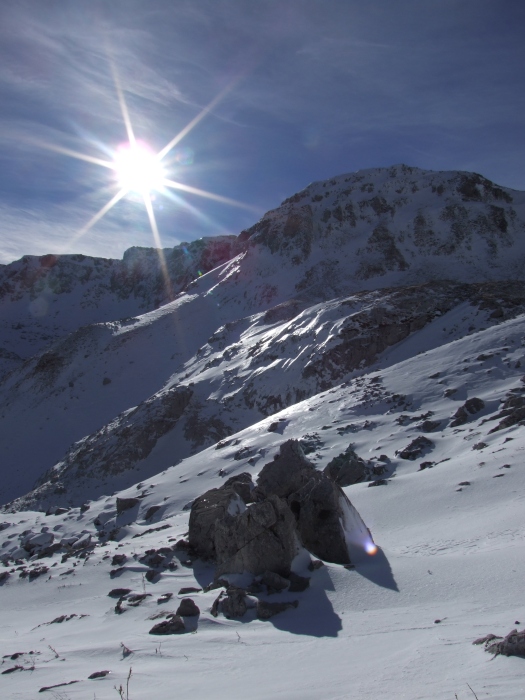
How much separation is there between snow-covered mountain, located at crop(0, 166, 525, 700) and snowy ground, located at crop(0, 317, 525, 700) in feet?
0.13

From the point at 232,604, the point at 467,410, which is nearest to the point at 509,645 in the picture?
the point at 232,604

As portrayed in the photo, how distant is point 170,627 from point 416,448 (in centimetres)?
982

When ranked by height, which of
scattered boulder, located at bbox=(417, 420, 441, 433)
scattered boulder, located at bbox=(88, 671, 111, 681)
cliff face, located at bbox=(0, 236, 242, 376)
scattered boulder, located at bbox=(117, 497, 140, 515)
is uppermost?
cliff face, located at bbox=(0, 236, 242, 376)

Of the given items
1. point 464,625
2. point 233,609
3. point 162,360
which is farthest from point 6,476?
point 464,625

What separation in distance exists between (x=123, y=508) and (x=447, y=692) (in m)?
16.5

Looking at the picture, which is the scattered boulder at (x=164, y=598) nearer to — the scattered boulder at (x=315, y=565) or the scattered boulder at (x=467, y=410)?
the scattered boulder at (x=315, y=565)

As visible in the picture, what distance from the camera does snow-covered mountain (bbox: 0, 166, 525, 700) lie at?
17.2 ft

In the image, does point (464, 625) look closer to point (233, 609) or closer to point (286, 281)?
point (233, 609)

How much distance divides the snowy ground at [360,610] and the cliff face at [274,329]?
812 cm

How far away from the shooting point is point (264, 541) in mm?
8164

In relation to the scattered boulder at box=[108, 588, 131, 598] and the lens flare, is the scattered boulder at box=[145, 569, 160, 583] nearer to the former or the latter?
the scattered boulder at box=[108, 588, 131, 598]

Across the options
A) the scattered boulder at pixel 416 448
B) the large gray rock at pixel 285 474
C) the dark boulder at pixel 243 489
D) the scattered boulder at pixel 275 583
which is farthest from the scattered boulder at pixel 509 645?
the scattered boulder at pixel 416 448

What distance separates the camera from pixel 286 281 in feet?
176

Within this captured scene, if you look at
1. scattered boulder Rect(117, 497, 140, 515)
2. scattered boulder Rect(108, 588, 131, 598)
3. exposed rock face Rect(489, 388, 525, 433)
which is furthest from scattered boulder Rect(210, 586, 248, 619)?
scattered boulder Rect(117, 497, 140, 515)
